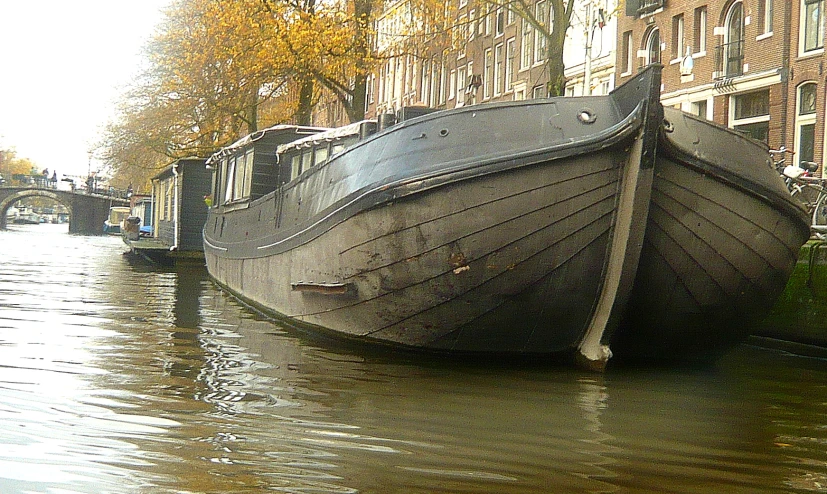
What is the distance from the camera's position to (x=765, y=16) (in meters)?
24.5

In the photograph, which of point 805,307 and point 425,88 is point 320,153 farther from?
point 425,88

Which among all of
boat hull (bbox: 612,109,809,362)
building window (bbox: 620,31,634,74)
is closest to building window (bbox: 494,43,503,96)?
building window (bbox: 620,31,634,74)

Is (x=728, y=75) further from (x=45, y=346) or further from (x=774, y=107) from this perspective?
(x=45, y=346)

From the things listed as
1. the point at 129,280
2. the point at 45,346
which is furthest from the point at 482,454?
the point at 129,280

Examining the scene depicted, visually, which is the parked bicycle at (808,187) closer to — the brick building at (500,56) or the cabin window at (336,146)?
the cabin window at (336,146)

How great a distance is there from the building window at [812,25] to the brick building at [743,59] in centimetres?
2

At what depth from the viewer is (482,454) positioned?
5383 millimetres

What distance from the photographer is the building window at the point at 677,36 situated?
28.0 m

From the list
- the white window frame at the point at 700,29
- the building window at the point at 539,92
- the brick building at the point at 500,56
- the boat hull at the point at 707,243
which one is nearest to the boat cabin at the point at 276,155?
the boat hull at the point at 707,243

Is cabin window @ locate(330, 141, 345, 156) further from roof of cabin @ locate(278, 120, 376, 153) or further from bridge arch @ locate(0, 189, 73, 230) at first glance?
bridge arch @ locate(0, 189, 73, 230)

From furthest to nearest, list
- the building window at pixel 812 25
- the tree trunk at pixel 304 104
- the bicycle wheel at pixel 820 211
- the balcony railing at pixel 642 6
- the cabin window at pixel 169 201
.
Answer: the cabin window at pixel 169 201 → the balcony railing at pixel 642 6 → the tree trunk at pixel 304 104 → the building window at pixel 812 25 → the bicycle wheel at pixel 820 211

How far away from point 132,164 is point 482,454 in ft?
99.8

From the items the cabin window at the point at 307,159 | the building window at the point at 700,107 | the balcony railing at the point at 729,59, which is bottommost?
the cabin window at the point at 307,159

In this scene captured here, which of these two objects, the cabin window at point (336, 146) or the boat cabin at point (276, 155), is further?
the cabin window at point (336, 146)
